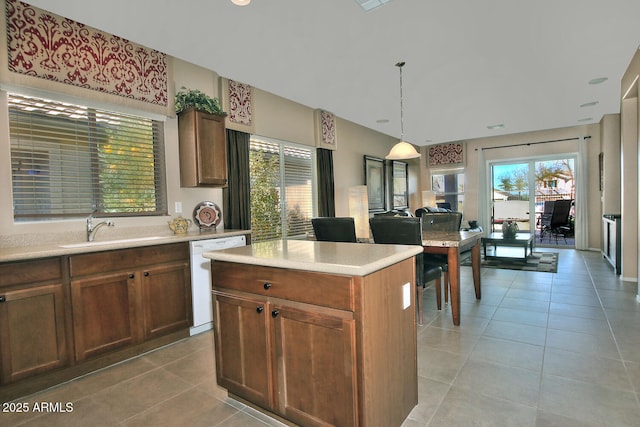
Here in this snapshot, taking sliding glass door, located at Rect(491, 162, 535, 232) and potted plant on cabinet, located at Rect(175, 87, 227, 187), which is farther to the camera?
sliding glass door, located at Rect(491, 162, 535, 232)

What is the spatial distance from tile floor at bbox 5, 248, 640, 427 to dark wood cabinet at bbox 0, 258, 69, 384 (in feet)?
0.71

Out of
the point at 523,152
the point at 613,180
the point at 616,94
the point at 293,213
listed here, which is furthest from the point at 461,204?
the point at 293,213

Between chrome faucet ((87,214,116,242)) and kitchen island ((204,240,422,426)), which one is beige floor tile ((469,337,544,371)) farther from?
chrome faucet ((87,214,116,242))

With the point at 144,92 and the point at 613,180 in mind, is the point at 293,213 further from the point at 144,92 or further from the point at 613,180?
the point at 613,180

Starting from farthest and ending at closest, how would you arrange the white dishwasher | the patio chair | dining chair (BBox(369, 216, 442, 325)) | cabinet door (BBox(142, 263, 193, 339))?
the patio chair
the white dishwasher
dining chair (BBox(369, 216, 442, 325))
cabinet door (BBox(142, 263, 193, 339))

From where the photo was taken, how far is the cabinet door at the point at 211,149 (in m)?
3.23

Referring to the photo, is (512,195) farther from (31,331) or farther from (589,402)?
(31,331)

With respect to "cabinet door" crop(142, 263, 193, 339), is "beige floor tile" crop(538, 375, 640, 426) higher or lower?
lower

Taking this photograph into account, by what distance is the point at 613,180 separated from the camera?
6027 mm

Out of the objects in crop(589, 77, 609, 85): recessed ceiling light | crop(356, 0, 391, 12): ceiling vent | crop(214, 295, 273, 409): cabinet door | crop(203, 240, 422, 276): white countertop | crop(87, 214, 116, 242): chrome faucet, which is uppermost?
crop(589, 77, 609, 85): recessed ceiling light

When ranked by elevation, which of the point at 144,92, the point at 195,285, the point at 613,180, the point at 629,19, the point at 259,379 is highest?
the point at 629,19

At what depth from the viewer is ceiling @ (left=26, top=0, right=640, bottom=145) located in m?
2.46

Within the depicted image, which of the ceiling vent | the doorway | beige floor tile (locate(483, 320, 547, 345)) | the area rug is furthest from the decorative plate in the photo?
the doorway

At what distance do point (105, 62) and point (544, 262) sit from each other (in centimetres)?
668
